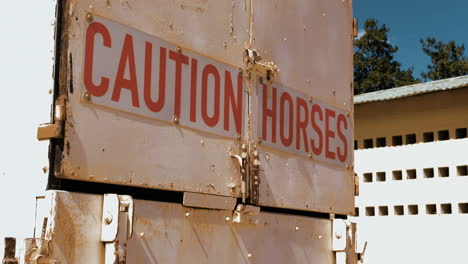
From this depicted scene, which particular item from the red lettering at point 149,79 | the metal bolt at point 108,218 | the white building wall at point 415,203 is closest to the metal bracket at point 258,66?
the red lettering at point 149,79

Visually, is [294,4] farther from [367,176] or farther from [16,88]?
[367,176]

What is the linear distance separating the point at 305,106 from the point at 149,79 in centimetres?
137

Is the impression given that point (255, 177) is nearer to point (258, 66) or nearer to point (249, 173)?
point (249, 173)

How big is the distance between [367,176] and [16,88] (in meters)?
11.4

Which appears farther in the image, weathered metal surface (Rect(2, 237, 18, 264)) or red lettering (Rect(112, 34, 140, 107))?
red lettering (Rect(112, 34, 140, 107))

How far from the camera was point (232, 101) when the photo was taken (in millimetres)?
3506

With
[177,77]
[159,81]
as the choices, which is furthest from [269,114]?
[159,81]

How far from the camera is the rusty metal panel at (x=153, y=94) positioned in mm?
2658

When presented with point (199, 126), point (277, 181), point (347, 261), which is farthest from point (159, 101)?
point (347, 261)

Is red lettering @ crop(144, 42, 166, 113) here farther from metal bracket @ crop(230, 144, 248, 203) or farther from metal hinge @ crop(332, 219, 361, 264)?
metal hinge @ crop(332, 219, 361, 264)

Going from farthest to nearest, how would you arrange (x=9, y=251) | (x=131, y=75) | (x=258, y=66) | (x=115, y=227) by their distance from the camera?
(x=258, y=66), (x=131, y=75), (x=115, y=227), (x=9, y=251)

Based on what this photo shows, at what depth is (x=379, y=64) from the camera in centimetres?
3256

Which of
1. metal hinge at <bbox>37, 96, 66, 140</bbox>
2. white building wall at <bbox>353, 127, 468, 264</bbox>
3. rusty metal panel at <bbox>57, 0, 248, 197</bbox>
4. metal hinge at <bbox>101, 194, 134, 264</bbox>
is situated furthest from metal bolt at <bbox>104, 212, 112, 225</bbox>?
white building wall at <bbox>353, 127, 468, 264</bbox>

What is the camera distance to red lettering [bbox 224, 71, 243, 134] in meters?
3.46
